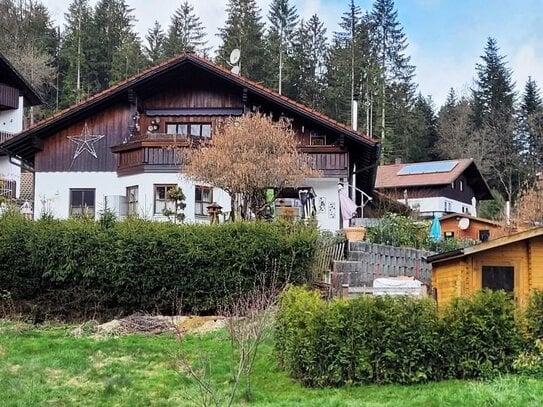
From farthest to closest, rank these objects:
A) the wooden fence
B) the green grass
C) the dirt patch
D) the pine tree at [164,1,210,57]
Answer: the pine tree at [164,1,210,57] < the wooden fence < the dirt patch < the green grass

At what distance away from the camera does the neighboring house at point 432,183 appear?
4688 cm

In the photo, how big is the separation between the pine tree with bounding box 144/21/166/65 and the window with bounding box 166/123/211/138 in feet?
95.7

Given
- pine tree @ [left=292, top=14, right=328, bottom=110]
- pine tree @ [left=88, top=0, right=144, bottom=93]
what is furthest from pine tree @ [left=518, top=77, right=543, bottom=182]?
pine tree @ [left=88, top=0, right=144, bottom=93]

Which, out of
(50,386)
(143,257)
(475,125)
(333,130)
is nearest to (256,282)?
(143,257)

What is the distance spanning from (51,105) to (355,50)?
23994 mm

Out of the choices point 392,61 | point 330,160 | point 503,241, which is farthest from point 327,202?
point 392,61

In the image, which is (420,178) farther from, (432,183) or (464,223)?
(464,223)

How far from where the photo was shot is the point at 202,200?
76.1ft

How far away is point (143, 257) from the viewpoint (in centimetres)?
1501

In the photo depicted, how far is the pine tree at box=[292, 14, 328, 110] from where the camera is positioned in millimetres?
52781

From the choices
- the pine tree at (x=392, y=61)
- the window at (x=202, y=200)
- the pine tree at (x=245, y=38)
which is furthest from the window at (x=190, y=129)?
the pine tree at (x=392, y=61)

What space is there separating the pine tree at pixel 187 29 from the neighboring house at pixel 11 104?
16.6 m

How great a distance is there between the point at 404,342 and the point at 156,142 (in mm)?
15282

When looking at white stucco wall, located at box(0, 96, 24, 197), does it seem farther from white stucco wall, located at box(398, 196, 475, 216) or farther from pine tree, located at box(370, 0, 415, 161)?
pine tree, located at box(370, 0, 415, 161)
